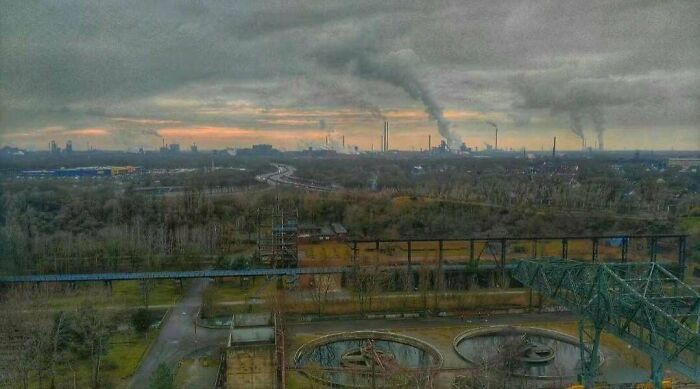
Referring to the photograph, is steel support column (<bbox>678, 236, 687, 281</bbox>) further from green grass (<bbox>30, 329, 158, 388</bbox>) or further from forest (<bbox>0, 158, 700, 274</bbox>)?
green grass (<bbox>30, 329, 158, 388</bbox>)

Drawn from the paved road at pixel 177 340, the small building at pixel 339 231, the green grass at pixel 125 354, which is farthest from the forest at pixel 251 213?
the green grass at pixel 125 354

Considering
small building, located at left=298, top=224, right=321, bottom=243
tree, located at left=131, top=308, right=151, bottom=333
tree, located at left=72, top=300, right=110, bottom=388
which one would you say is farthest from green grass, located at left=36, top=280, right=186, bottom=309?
small building, located at left=298, top=224, right=321, bottom=243

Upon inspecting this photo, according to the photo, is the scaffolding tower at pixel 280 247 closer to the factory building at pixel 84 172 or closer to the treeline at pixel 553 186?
the factory building at pixel 84 172

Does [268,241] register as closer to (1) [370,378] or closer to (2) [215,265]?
(2) [215,265]

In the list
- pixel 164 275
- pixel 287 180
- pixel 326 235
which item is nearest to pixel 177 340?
pixel 164 275

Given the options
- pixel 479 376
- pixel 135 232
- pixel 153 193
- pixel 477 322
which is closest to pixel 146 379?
pixel 479 376

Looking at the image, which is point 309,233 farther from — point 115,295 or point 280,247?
point 115,295
